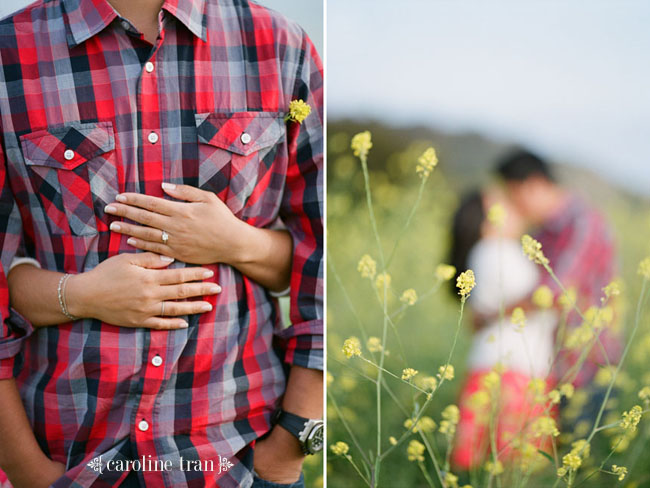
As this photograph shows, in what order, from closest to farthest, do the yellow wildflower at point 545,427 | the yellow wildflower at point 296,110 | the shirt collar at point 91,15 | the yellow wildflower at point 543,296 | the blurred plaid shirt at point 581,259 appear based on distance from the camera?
the shirt collar at point 91,15 → the yellow wildflower at point 296,110 → the yellow wildflower at point 545,427 → the yellow wildflower at point 543,296 → the blurred plaid shirt at point 581,259

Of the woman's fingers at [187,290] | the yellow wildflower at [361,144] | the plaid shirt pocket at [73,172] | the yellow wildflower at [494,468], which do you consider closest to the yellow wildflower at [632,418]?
the yellow wildflower at [494,468]

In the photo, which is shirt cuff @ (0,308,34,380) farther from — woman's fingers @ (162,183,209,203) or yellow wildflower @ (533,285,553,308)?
yellow wildflower @ (533,285,553,308)

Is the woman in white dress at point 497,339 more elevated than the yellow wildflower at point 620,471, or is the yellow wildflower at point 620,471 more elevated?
the woman in white dress at point 497,339

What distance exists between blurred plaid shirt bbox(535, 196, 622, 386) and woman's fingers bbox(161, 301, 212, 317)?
0.98 m

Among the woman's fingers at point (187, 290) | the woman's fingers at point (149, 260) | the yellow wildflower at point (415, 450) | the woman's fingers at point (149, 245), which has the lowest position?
the yellow wildflower at point (415, 450)

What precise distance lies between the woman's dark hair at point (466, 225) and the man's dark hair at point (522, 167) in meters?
0.10

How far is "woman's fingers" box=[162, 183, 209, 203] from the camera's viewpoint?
4.14ft

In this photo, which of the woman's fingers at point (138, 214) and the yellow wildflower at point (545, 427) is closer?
the woman's fingers at point (138, 214)

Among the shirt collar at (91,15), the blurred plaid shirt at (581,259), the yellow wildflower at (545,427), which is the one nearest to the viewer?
the shirt collar at (91,15)

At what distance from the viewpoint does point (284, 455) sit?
4.58ft

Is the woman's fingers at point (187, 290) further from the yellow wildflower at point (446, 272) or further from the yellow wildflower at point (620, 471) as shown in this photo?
the yellow wildflower at point (620, 471)

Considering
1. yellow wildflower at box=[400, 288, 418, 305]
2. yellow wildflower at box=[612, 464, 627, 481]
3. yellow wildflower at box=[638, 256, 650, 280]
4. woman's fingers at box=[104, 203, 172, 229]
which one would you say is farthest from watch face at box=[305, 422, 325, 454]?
yellow wildflower at box=[638, 256, 650, 280]

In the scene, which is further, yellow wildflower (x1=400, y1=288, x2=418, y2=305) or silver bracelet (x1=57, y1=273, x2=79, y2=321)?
yellow wildflower (x1=400, y1=288, x2=418, y2=305)

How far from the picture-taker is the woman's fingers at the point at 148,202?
1.25 meters
